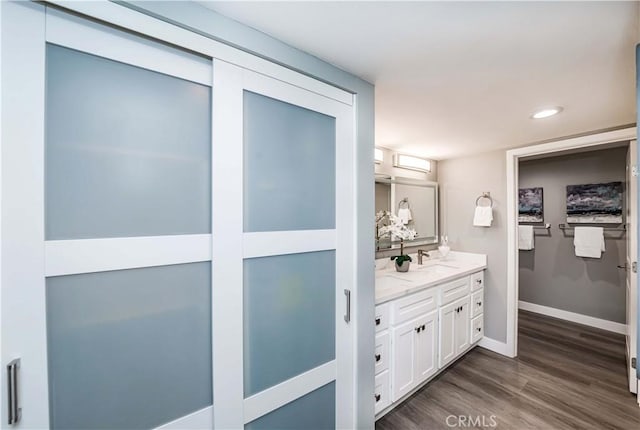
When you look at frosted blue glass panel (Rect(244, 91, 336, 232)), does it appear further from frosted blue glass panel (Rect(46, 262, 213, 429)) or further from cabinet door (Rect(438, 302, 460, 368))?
cabinet door (Rect(438, 302, 460, 368))

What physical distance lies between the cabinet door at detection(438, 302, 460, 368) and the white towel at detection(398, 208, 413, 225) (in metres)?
0.96

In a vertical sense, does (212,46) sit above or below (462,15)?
below

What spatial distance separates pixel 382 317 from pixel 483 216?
194cm

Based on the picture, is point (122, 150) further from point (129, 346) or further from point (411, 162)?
point (411, 162)

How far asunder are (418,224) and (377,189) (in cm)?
84

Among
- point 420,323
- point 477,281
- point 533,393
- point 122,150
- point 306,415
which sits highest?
point 122,150

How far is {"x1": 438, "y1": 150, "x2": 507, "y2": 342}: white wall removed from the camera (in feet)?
9.27

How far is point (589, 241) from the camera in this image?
10.7ft

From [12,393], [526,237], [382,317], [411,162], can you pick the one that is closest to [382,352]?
[382,317]

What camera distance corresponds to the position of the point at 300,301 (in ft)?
4.26

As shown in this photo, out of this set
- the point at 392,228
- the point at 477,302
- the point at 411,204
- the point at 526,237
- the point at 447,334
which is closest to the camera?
the point at 447,334

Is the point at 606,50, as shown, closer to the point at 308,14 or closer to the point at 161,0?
the point at 308,14

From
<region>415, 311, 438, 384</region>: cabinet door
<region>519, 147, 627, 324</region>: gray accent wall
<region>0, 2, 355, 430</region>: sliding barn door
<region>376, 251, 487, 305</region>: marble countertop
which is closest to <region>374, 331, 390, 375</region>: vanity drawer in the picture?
<region>376, 251, 487, 305</region>: marble countertop

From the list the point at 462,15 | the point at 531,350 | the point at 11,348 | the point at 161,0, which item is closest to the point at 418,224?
the point at 531,350
